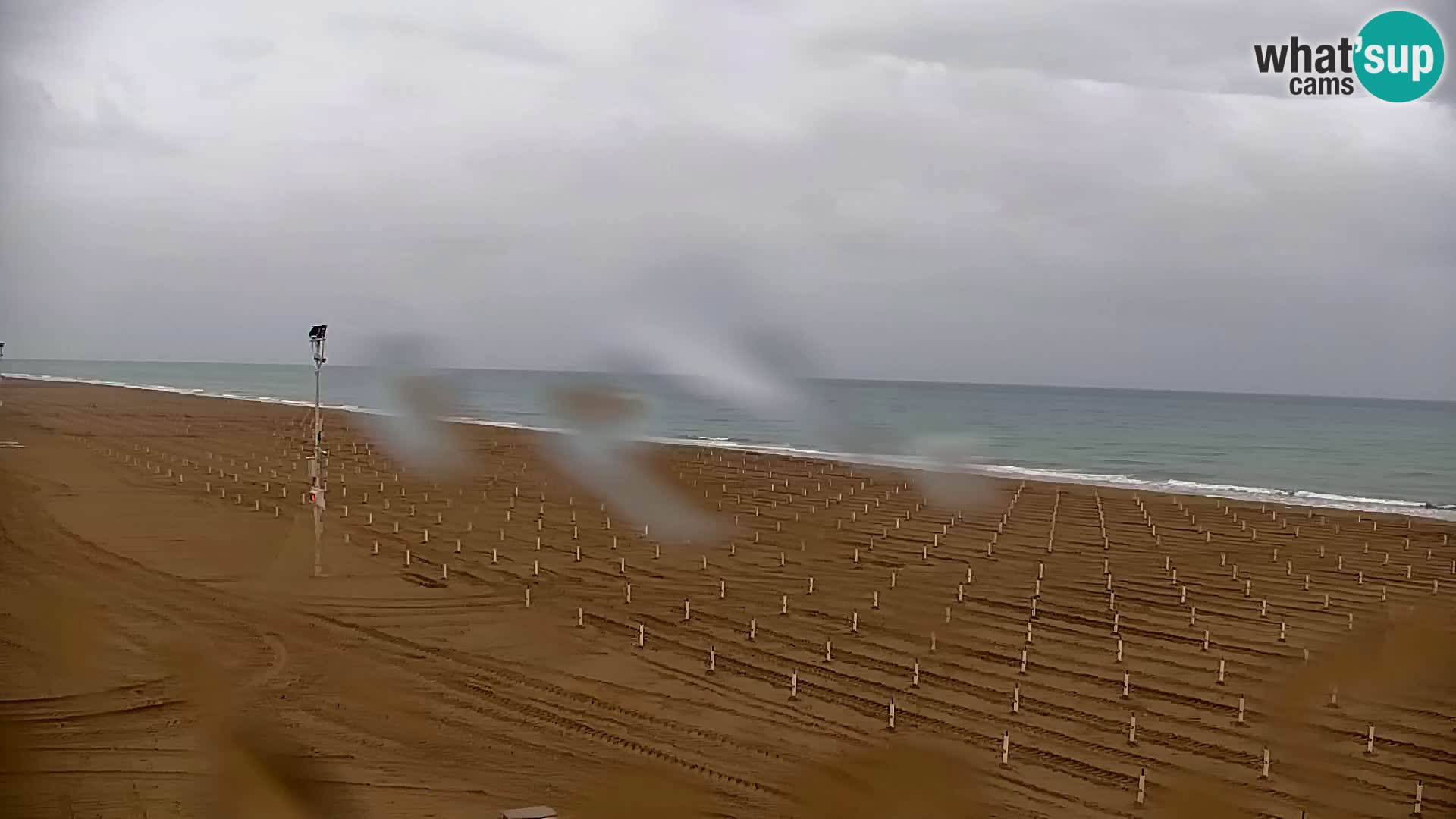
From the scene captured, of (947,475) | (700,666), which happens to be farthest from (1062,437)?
(700,666)

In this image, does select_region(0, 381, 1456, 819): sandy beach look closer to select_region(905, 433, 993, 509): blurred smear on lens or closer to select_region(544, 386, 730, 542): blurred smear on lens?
select_region(544, 386, 730, 542): blurred smear on lens

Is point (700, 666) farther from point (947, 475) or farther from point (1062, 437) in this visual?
point (1062, 437)

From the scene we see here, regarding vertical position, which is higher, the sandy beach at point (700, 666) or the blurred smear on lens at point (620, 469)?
the blurred smear on lens at point (620, 469)

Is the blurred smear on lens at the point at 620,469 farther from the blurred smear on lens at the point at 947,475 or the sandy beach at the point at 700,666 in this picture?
the blurred smear on lens at the point at 947,475

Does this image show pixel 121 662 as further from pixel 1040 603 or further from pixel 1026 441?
pixel 1026 441

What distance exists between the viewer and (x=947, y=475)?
80.7ft

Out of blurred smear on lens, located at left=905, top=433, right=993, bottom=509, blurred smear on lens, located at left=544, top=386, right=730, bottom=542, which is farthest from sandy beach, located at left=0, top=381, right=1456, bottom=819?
blurred smear on lens, located at left=905, top=433, right=993, bottom=509

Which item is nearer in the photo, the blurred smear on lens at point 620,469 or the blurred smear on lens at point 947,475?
the blurred smear on lens at point 620,469

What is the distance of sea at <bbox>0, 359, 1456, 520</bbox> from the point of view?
45.7 feet

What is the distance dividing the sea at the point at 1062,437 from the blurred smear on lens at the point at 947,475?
158mm

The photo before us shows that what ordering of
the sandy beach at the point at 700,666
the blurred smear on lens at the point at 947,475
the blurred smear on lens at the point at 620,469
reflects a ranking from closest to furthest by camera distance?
the sandy beach at the point at 700,666
the blurred smear on lens at the point at 620,469
the blurred smear on lens at the point at 947,475

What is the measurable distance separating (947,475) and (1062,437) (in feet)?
62.9

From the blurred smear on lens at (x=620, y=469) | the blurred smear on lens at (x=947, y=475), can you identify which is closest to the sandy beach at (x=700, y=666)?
the blurred smear on lens at (x=620, y=469)

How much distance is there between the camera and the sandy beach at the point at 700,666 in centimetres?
588
